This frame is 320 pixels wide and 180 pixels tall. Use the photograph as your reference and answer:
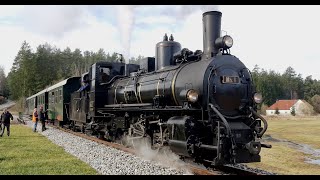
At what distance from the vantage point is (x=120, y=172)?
932 centimetres

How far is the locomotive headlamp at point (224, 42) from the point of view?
10.4 meters

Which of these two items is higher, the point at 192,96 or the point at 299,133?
the point at 192,96

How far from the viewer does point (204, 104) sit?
993 centimetres

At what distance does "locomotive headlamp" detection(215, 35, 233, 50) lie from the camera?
10.4 meters

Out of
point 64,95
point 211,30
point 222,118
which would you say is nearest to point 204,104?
point 222,118

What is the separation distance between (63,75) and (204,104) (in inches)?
3331

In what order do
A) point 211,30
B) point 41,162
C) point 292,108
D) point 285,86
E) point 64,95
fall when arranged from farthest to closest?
point 285,86, point 292,108, point 64,95, point 41,162, point 211,30

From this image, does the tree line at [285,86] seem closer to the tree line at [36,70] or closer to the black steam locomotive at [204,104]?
the tree line at [36,70]

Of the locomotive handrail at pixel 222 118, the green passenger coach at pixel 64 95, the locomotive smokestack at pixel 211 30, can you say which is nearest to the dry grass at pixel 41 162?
the locomotive handrail at pixel 222 118

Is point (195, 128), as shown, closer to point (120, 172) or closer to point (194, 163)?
point (194, 163)

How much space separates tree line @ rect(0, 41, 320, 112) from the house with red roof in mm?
4140

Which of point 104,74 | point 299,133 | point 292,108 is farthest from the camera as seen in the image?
point 292,108

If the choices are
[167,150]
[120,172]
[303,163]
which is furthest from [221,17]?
[303,163]

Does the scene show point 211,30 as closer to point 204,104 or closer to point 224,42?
point 224,42
